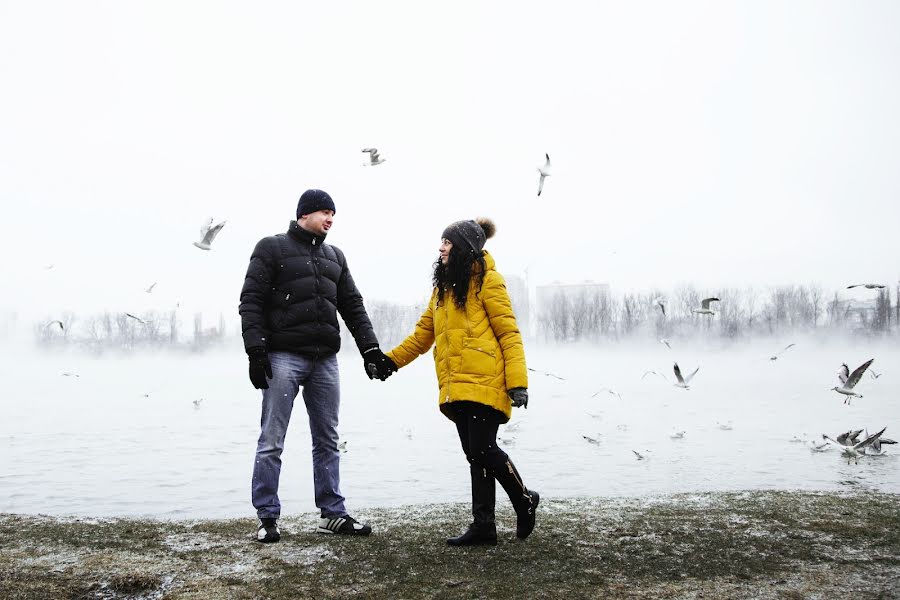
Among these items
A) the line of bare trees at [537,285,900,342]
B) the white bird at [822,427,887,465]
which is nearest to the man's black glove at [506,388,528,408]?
the white bird at [822,427,887,465]

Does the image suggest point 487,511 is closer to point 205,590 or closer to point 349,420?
point 205,590

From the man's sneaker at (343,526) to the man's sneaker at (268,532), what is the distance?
1.13 ft

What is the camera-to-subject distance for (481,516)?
4785 millimetres

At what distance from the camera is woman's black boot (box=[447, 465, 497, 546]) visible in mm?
4719

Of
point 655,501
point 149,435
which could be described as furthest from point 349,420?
point 655,501

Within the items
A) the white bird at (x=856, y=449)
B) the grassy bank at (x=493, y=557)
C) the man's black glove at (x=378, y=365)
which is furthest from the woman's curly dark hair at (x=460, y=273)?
the white bird at (x=856, y=449)

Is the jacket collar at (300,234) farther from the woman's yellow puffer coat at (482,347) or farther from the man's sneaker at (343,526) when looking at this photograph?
the man's sneaker at (343,526)

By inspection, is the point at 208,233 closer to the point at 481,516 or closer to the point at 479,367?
the point at 479,367

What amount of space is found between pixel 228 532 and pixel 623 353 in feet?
238

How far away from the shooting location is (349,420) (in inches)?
755

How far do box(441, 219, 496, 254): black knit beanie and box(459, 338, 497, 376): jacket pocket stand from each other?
0.65 metres

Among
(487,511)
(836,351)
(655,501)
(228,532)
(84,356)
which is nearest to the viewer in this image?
(487,511)

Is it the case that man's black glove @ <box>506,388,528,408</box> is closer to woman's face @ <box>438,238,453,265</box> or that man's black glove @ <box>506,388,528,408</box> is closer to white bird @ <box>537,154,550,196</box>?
woman's face @ <box>438,238,453,265</box>

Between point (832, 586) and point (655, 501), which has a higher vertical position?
point (832, 586)
